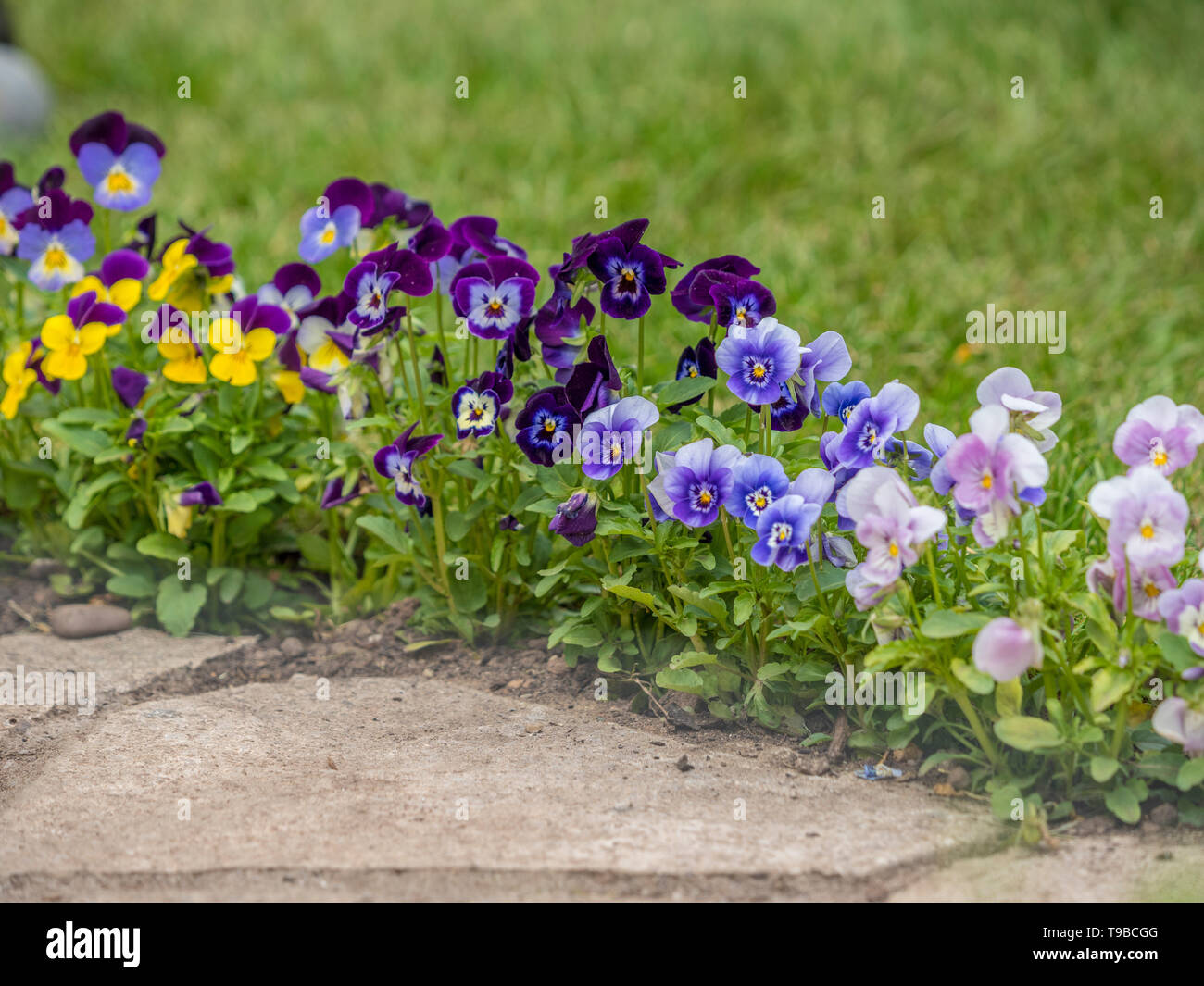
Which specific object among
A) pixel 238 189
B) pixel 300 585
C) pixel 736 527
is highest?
pixel 238 189

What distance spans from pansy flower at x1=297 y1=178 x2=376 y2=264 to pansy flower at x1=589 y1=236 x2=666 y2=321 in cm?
56

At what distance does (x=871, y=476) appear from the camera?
5.93ft

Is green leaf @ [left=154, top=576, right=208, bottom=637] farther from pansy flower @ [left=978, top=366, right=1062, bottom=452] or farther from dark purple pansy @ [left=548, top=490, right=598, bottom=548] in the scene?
pansy flower @ [left=978, top=366, right=1062, bottom=452]

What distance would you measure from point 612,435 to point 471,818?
0.62 metres

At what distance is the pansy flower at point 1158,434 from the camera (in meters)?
1.82

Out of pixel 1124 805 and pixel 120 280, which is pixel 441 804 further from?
pixel 120 280

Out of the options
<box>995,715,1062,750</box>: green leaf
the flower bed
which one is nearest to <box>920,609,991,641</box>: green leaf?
the flower bed

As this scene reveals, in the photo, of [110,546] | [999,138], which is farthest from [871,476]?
[999,138]

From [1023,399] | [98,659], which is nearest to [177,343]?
[98,659]

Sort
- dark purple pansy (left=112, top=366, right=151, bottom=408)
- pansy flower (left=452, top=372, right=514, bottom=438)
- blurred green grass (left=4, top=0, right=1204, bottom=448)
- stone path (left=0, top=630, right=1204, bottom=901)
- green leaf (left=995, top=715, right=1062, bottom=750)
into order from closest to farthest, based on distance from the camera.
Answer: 1. stone path (left=0, top=630, right=1204, bottom=901)
2. green leaf (left=995, top=715, right=1062, bottom=750)
3. pansy flower (left=452, top=372, right=514, bottom=438)
4. dark purple pansy (left=112, top=366, right=151, bottom=408)
5. blurred green grass (left=4, top=0, right=1204, bottom=448)

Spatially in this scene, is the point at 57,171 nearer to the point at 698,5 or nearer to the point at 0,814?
the point at 0,814

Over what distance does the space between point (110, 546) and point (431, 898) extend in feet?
4.63

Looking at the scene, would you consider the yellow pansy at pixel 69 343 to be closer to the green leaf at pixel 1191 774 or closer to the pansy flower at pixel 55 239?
the pansy flower at pixel 55 239

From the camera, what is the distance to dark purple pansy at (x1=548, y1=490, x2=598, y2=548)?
2.01 metres
